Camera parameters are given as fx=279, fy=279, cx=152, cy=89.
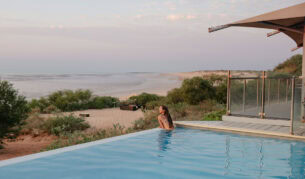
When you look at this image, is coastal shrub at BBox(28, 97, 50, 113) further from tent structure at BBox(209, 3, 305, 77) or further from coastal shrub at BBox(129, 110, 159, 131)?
tent structure at BBox(209, 3, 305, 77)

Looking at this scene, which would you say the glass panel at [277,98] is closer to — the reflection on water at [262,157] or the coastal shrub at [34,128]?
the reflection on water at [262,157]

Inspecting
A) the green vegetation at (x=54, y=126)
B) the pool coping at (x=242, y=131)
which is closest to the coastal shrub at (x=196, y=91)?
the green vegetation at (x=54, y=126)

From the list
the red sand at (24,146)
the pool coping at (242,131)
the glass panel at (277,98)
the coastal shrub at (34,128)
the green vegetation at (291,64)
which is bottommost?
the red sand at (24,146)

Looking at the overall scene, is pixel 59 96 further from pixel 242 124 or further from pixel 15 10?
pixel 242 124

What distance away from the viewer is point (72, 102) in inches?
770

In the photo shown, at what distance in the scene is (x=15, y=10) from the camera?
62.1ft

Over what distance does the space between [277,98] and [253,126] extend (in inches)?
50.4

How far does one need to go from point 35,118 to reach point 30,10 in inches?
405

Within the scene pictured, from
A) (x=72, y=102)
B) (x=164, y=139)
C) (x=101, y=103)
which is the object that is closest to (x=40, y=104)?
(x=72, y=102)

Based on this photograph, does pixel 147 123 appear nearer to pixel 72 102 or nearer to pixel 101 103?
pixel 72 102

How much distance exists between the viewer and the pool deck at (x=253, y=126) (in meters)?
7.17

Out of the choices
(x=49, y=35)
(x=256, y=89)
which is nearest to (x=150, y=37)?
(x=49, y=35)

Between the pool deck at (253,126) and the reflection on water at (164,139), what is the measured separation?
0.90m

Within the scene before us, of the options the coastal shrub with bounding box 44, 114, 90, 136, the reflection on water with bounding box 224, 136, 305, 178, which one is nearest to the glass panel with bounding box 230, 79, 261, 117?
the reflection on water with bounding box 224, 136, 305, 178
